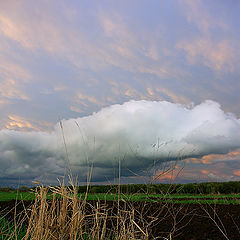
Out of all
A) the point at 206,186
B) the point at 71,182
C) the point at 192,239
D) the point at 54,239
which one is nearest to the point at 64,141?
the point at 71,182

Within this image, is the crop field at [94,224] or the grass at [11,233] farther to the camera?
the grass at [11,233]

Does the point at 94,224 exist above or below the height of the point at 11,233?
above

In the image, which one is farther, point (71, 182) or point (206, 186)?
point (206, 186)

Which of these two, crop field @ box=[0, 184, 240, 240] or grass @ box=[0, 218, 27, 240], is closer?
crop field @ box=[0, 184, 240, 240]

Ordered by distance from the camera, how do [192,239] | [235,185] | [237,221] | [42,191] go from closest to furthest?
[42,191] → [192,239] → [237,221] → [235,185]

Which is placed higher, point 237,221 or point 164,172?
point 164,172

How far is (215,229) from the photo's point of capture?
4727mm

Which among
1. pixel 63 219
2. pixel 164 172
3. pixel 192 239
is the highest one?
pixel 164 172

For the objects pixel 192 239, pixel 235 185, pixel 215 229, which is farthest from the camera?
pixel 235 185

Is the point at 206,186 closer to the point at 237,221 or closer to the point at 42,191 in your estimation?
the point at 237,221

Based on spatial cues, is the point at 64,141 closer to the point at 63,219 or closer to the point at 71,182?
the point at 71,182

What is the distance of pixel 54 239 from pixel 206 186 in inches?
761

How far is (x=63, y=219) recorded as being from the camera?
325 cm

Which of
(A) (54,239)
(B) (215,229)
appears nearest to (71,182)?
(A) (54,239)
